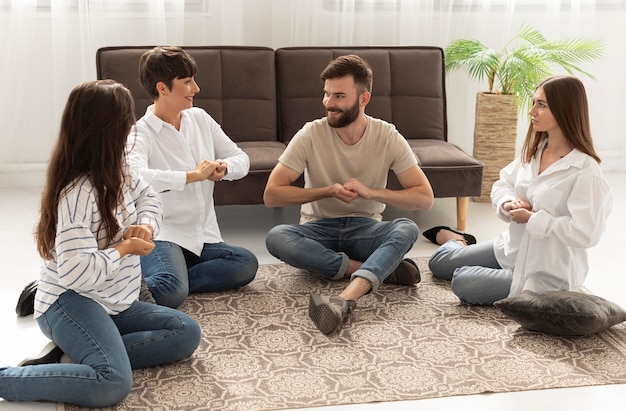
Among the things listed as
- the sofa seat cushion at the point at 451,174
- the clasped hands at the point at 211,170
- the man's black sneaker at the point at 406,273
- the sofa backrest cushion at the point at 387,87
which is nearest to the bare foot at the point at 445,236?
the sofa seat cushion at the point at 451,174

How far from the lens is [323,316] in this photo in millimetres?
3113

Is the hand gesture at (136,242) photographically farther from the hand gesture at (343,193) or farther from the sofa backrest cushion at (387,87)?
the sofa backrest cushion at (387,87)

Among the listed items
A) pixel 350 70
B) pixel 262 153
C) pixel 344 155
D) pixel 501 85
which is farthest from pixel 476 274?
pixel 501 85

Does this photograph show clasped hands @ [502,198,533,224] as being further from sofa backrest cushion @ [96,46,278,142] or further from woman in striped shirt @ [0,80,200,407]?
sofa backrest cushion @ [96,46,278,142]

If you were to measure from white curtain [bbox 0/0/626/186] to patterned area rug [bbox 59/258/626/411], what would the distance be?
2.02 meters

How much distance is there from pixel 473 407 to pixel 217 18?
3048mm

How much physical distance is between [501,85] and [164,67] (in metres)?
2.33

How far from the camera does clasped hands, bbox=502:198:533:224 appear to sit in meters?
3.13

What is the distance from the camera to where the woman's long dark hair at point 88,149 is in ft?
8.27

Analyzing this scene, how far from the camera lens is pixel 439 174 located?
424cm

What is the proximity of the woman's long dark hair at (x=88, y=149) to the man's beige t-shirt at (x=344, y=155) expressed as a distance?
108 centimetres

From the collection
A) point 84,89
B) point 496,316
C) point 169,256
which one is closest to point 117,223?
point 84,89

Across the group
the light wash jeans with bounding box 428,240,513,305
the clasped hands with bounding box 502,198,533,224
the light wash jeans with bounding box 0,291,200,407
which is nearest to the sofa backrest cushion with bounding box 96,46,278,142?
the light wash jeans with bounding box 428,240,513,305

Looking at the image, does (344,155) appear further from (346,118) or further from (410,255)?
(410,255)
